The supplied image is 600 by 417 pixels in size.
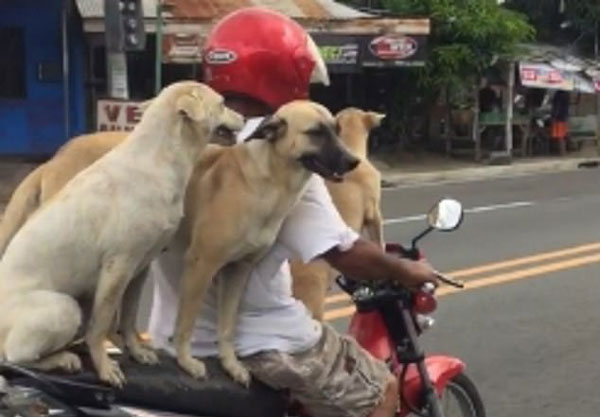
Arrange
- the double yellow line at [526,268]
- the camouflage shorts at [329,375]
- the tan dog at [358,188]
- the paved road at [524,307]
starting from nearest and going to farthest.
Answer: the camouflage shorts at [329,375]
the tan dog at [358,188]
the paved road at [524,307]
the double yellow line at [526,268]

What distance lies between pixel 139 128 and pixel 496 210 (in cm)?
1264

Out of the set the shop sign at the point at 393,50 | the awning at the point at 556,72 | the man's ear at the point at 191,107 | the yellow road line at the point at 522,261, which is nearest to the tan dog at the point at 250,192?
the man's ear at the point at 191,107

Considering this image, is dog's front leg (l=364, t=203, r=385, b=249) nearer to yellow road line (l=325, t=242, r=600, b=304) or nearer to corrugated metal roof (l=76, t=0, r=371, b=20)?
yellow road line (l=325, t=242, r=600, b=304)

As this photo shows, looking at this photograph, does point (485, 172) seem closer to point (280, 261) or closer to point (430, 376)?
point (430, 376)

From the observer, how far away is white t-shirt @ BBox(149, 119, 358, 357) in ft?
11.3

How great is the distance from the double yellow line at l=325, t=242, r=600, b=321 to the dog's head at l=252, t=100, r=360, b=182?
5005 mm

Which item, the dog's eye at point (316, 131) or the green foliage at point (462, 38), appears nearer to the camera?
the dog's eye at point (316, 131)

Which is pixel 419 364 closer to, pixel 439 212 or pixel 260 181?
pixel 439 212

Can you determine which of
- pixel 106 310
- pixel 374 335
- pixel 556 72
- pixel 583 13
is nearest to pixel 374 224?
pixel 374 335

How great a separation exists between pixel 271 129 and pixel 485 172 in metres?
19.3

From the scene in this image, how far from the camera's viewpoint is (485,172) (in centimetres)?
2234

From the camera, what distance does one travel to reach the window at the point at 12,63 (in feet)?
64.4

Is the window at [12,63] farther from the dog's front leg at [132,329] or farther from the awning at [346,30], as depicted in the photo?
the dog's front leg at [132,329]

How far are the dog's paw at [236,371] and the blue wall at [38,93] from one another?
16.7 metres
